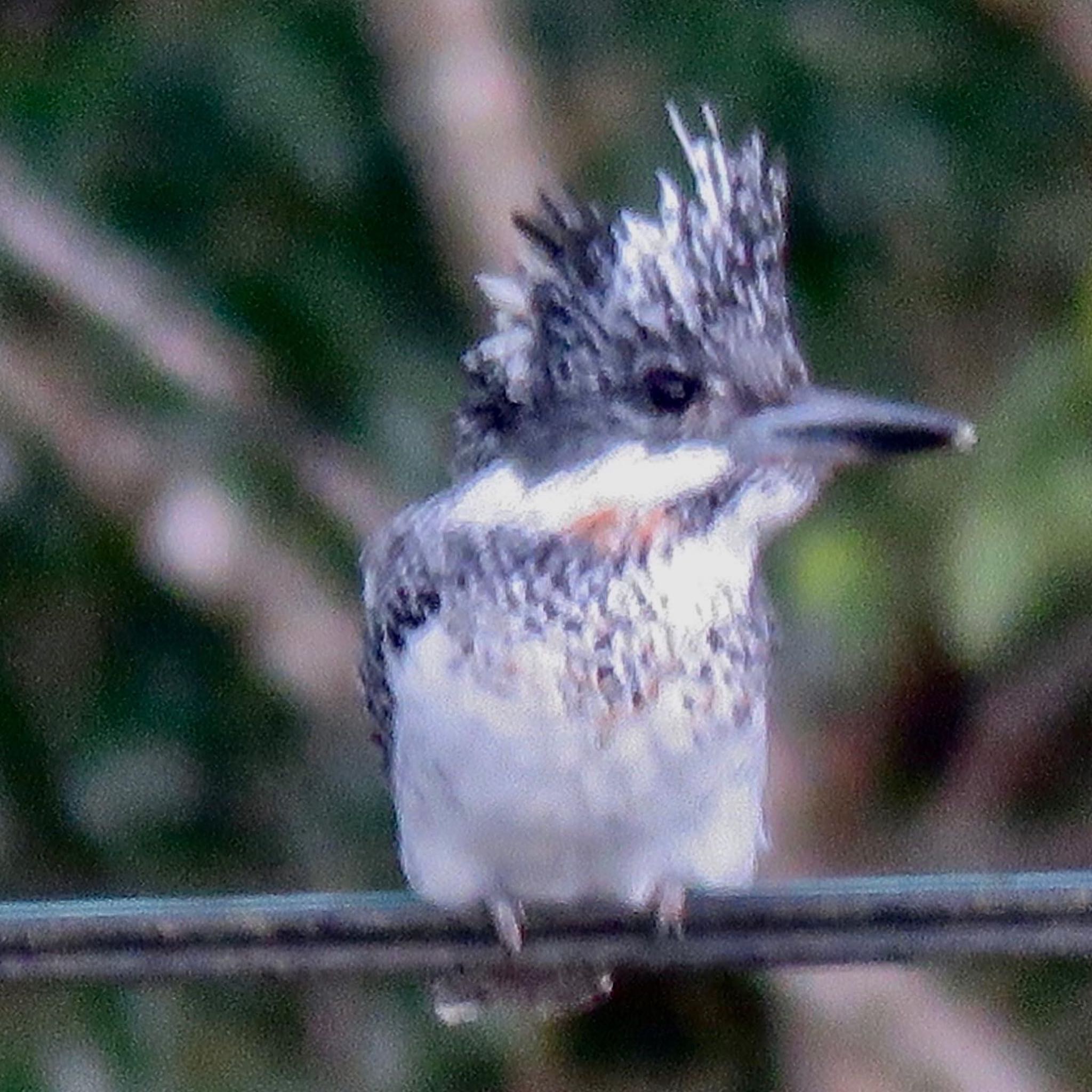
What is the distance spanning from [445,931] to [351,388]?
1.63 metres

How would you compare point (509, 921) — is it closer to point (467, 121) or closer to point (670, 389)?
point (670, 389)

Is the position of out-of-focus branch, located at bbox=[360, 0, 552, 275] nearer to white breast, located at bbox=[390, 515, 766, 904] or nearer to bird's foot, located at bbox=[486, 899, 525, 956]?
white breast, located at bbox=[390, 515, 766, 904]

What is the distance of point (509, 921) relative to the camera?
168cm

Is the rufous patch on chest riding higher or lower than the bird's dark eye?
lower

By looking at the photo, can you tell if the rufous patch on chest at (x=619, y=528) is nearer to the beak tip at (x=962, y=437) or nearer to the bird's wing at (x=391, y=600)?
the bird's wing at (x=391, y=600)

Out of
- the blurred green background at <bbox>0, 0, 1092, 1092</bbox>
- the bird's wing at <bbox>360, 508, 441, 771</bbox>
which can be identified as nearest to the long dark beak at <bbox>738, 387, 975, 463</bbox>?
the bird's wing at <bbox>360, 508, 441, 771</bbox>

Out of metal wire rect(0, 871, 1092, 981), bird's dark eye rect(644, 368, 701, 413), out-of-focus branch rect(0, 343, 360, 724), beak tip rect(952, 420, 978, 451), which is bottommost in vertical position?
metal wire rect(0, 871, 1092, 981)

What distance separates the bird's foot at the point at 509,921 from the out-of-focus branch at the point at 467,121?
111 centimetres

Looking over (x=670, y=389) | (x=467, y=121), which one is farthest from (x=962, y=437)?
(x=467, y=121)

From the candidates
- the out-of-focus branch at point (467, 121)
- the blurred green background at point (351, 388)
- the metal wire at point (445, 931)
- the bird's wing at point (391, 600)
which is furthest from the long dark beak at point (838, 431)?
the out-of-focus branch at point (467, 121)

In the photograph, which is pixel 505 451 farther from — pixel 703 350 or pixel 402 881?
pixel 402 881

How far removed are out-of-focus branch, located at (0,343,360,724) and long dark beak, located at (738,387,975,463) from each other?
100cm

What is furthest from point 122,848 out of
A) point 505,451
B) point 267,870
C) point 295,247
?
point 505,451

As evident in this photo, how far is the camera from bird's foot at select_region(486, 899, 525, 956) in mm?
1560
